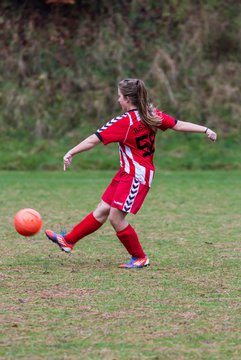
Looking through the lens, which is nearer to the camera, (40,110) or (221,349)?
(221,349)

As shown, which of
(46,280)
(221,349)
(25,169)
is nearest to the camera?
(221,349)

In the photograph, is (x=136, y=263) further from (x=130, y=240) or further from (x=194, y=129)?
(x=194, y=129)

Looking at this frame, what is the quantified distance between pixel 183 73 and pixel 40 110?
12.4ft

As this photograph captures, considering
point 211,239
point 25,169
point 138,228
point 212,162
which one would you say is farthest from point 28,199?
point 212,162

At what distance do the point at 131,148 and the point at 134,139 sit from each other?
93 millimetres

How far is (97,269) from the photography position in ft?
23.0

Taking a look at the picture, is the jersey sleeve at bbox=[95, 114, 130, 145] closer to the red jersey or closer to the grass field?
the red jersey

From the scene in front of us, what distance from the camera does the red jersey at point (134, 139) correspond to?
6.98m

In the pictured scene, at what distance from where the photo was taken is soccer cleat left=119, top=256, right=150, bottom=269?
7094 mm

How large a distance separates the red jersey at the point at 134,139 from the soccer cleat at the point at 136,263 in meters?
0.67

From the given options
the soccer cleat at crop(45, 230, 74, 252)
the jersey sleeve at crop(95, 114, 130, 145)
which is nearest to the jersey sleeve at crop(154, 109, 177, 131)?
the jersey sleeve at crop(95, 114, 130, 145)

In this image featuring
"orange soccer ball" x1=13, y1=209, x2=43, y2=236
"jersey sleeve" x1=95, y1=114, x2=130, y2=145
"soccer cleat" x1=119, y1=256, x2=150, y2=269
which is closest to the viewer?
"jersey sleeve" x1=95, y1=114, x2=130, y2=145

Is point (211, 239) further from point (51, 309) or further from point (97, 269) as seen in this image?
point (51, 309)

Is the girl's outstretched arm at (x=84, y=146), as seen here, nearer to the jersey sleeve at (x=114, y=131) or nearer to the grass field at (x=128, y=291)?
the jersey sleeve at (x=114, y=131)
